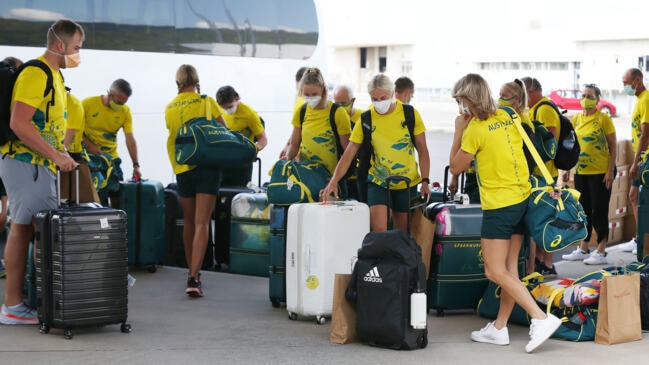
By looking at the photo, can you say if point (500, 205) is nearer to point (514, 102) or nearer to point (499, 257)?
point (499, 257)

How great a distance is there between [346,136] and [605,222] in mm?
3436

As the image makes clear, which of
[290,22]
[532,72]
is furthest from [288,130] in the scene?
[532,72]

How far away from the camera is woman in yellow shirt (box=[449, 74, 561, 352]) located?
5.57 metres

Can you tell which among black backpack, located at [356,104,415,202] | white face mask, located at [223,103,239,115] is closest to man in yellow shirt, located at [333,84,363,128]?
white face mask, located at [223,103,239,115]

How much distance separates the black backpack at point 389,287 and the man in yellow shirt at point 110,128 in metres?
3.52

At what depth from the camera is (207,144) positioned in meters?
7.22

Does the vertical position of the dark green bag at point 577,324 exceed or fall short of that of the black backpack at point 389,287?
it falls short

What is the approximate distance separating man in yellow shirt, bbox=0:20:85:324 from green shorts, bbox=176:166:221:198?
1.36 m

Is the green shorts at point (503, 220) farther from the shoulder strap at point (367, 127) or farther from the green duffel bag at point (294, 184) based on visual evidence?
the green duffel bag at point (294, 184)

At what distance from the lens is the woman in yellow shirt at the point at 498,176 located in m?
5.57

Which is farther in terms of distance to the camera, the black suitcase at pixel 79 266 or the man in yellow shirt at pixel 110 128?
the man in yellow shirt at pixel 110 128

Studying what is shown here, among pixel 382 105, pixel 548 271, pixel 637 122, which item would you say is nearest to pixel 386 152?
pixel 382 105

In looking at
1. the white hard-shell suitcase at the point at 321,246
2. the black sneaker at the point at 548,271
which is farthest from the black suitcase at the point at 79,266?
the black sneaker at the point at 548,271

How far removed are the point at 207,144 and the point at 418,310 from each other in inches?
96.5
